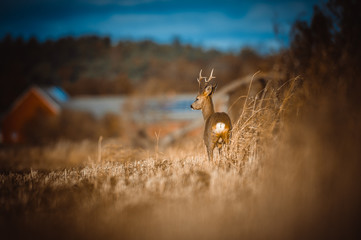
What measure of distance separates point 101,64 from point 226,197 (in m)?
84.4

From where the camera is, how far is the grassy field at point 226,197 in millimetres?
2914

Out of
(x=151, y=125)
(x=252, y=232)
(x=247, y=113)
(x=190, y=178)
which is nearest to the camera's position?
(x=252, y=232)

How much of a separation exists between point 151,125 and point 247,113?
2406cm

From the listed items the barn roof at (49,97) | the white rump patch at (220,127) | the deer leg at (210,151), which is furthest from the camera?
the barn roof at (49,97)

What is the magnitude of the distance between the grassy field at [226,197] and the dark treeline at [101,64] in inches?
1602

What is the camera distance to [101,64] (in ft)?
273

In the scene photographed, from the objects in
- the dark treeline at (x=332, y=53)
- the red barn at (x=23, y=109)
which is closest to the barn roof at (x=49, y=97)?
the red barn at (x=23, y=109)

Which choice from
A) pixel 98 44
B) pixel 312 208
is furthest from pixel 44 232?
pixel 98 44

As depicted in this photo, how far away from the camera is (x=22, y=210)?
3508 mm

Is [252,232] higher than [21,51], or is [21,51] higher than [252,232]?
[21,51]

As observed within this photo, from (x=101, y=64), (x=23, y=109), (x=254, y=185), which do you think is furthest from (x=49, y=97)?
(x=254, y=185)

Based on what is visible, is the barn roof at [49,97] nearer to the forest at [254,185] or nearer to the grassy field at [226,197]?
the forest at [254,185]

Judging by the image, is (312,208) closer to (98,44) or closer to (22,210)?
(22,210)

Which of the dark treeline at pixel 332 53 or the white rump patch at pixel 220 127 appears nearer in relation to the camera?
the dark treeline at pixel 332 53
